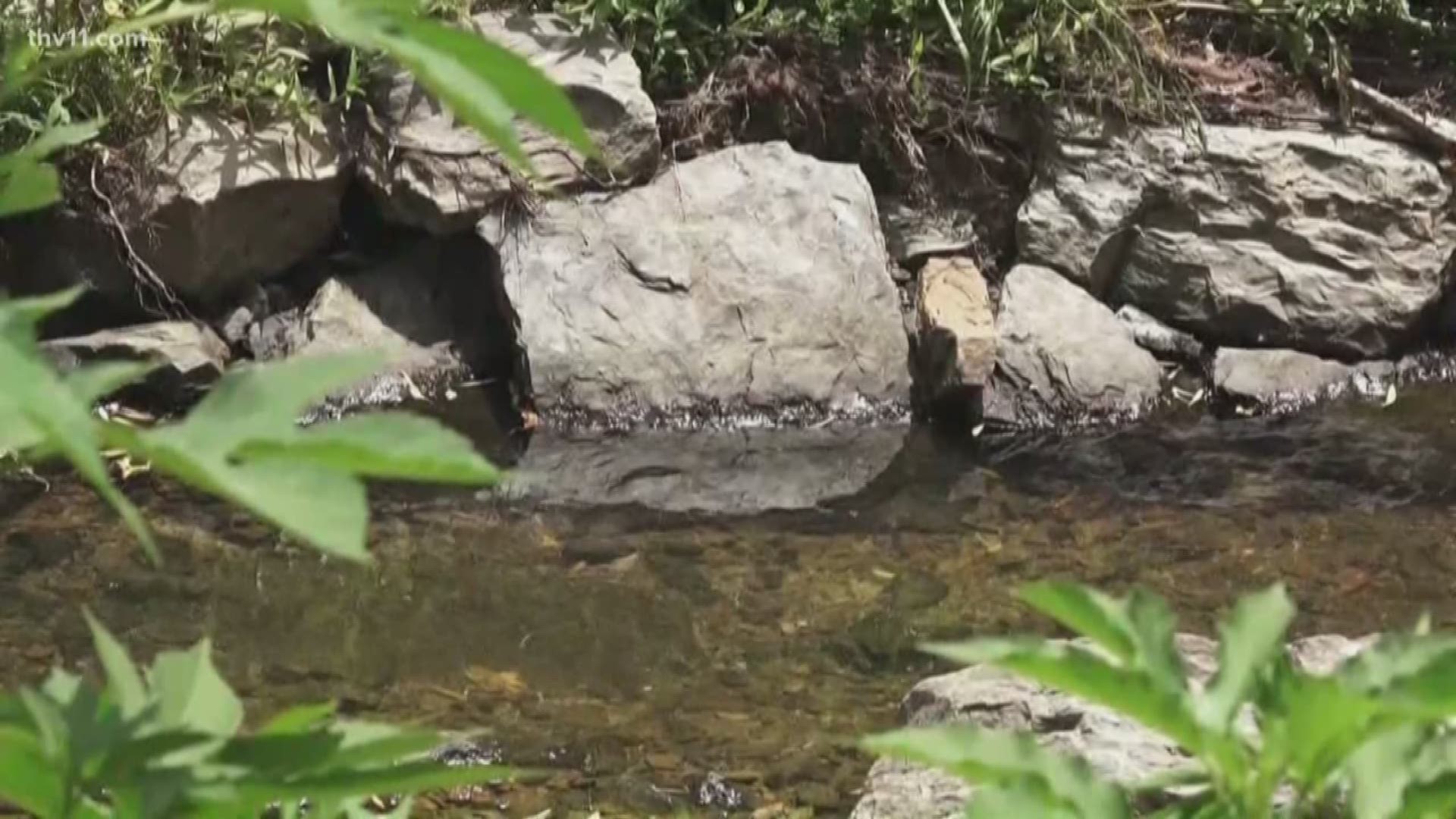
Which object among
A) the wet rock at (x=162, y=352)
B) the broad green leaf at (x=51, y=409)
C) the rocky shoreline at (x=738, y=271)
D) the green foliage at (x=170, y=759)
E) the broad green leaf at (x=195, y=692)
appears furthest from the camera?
the rocky shoreline at (x=738, y=271)

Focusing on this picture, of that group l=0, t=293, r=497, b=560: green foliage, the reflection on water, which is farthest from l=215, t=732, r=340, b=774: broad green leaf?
the reflection on water

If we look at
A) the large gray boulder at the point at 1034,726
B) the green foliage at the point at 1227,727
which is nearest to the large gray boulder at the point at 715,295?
the large gray boulder at the point at 1034,726

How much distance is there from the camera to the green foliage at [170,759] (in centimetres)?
61

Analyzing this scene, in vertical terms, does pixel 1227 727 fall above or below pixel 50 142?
below

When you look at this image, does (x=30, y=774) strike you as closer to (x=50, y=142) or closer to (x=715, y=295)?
(x=50, y=142)

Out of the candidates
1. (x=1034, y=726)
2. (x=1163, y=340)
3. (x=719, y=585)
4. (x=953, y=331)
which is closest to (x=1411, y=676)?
(x=1034, y=726)

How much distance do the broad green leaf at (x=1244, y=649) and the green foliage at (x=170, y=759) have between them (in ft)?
0.92

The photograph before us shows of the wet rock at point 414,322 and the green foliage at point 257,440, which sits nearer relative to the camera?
the green foliage at point 257,440

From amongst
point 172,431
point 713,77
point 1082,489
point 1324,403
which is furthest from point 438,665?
point 172,431

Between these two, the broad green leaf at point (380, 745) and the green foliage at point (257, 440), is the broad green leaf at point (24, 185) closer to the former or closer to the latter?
the green foliage at point (257, 440)

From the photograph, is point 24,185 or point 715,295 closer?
point 24,185

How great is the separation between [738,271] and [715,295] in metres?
0.10

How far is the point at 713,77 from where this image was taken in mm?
5539

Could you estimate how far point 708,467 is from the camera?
4.82 meters
